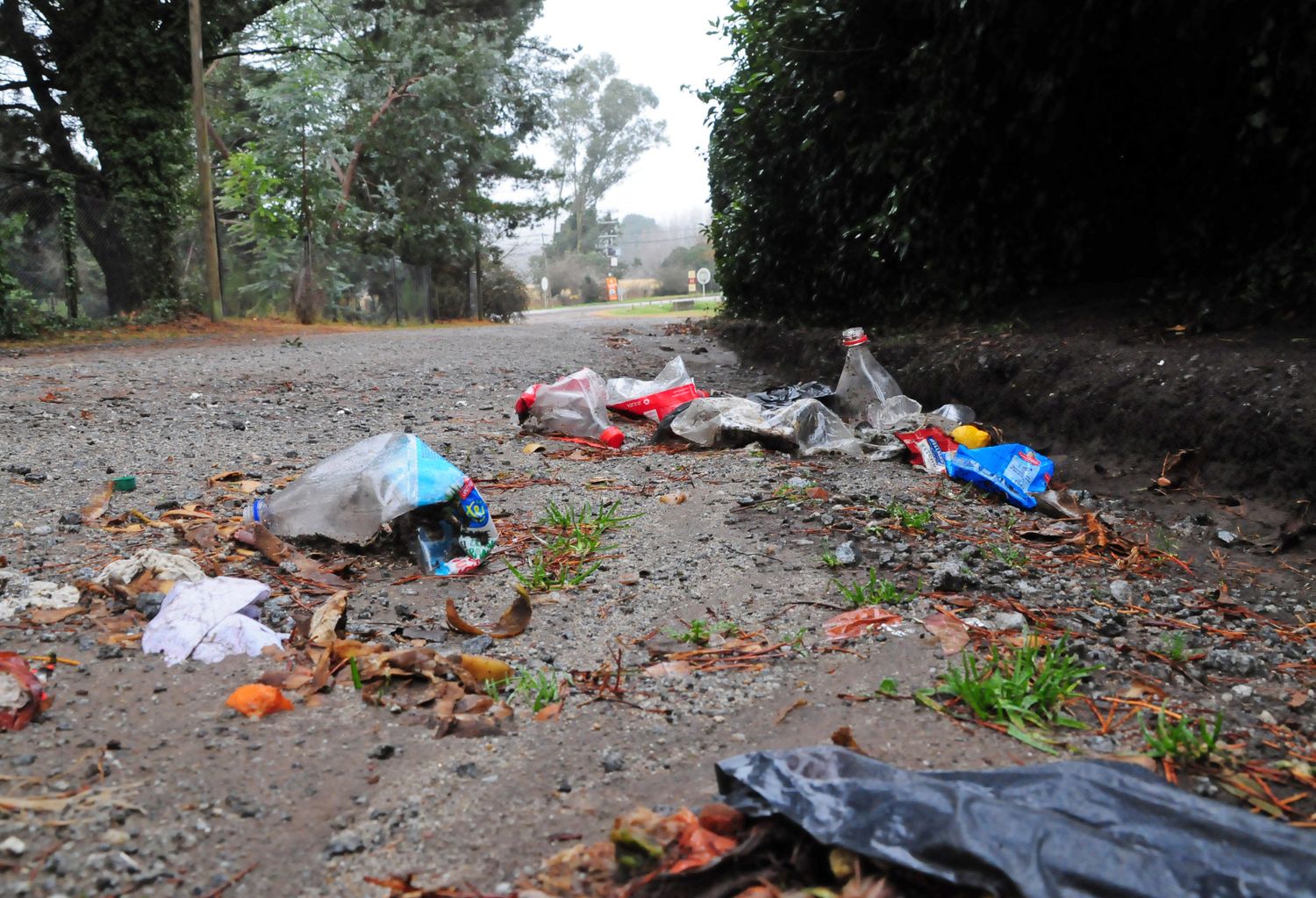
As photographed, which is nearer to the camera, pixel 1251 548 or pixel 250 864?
pixel 250 864

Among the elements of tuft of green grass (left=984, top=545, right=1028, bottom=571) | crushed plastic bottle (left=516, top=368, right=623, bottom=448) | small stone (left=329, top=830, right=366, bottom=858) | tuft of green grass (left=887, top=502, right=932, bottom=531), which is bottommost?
small stone (left=329, top=830, right=366, bottom=858)

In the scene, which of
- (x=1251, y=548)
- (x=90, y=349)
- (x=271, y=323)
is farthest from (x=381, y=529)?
(x=271, y=323)

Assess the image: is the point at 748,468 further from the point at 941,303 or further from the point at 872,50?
the point at 872,50

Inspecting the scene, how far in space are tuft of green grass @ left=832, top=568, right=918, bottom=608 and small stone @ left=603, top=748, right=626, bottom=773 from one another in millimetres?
978

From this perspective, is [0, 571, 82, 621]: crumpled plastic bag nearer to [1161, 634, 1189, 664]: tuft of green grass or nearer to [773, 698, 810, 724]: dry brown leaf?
[773, 698, 810, 724]: dry brown leaf

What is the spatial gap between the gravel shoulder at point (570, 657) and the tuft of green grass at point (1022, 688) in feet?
0.18

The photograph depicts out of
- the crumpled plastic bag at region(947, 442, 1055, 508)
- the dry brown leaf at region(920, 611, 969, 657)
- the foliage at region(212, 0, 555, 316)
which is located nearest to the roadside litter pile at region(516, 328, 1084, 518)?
the crumpled plastic bag at region(947, 442, 1055, 508)

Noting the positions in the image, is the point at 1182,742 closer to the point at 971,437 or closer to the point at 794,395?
the point at 971,437

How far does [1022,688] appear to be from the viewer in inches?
76.7

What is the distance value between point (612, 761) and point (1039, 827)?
2.63ft

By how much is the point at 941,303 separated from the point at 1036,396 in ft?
5.79

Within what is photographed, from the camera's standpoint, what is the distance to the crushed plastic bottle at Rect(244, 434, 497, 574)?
2980mm

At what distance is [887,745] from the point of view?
179 cm

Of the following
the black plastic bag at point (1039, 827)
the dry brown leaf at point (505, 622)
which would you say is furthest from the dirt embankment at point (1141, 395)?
the dry brown leaf at point (505, 622)
